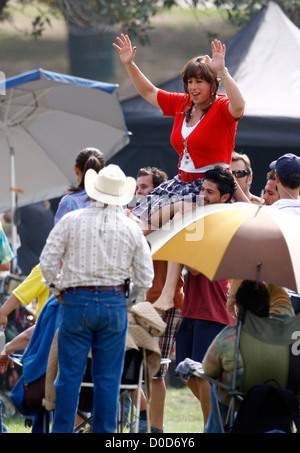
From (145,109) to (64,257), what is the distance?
187 inches

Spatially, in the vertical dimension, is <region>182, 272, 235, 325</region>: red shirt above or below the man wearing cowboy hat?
below

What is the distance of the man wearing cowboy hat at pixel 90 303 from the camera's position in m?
4.30

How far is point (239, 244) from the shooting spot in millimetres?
4395

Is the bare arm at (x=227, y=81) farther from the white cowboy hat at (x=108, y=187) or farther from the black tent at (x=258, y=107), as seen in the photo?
the black tent at (x=258, y=107)

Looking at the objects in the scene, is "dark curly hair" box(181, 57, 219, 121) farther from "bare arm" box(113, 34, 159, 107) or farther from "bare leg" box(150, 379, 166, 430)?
"bare leg" box(150, 379, 166, 430)

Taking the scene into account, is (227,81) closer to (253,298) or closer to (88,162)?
(88,162)

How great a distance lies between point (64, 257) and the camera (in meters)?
4.38

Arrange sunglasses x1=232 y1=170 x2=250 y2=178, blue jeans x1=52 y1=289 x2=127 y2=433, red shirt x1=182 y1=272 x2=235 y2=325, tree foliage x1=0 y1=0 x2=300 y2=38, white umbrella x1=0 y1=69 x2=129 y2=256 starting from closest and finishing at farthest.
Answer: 1. blue jeans x1=52 y1=289 x2=127 y2=433
2. red shirt x1=182 y1=272 x2=235 y2=325
3. sunglasses x1=232 y1=170 x2=250 y2=178
4. white umbrella x1=0 y1=69 x2=129 y2=256
5. tree foliage x1=0 y1=0 x2=300 y2=38

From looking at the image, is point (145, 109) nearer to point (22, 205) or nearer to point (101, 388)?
point (22, 205)

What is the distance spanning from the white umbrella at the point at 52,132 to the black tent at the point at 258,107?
1.28 feet

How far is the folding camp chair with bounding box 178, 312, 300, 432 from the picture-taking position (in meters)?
4.32

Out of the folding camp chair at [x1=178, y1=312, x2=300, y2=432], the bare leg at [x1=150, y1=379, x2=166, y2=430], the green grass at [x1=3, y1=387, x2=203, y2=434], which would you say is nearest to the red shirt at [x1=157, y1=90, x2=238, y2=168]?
the folding camp chair at [x1=178, y1=312, x2=300, y2=432]

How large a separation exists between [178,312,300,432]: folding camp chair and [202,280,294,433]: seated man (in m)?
0.03

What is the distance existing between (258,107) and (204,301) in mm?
3884
